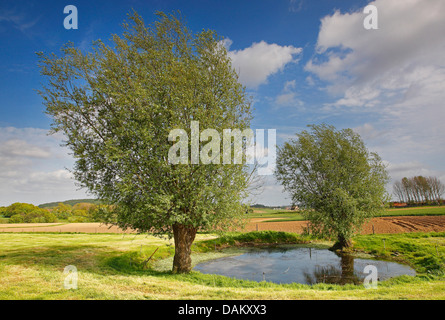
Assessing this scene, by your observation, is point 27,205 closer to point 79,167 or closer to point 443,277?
point 79,167

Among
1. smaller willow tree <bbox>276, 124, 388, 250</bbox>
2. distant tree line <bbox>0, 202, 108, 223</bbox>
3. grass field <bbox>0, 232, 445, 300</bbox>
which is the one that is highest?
smaller willow tree <bbox>276, 124, 388, 250</bbox>

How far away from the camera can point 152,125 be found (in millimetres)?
19203

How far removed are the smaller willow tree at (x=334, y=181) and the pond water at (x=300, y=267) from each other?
186 inches

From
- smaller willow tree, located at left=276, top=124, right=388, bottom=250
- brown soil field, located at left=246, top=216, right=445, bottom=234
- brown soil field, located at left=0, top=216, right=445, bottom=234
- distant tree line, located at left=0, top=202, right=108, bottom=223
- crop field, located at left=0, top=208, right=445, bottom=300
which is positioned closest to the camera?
crop field, located at left=0, top=208, right=445, bottom=300

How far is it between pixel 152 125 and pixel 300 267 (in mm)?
21209

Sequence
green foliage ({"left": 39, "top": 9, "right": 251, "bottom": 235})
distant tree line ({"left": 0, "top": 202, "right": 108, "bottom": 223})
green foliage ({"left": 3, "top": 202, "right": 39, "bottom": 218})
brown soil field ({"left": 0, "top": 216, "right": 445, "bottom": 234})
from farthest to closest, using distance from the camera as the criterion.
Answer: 1. green foliage ({"left": 3, "top": 202, "right": 39, "bottom": 218})
2. distant tree line ({"left": 0, "top": 202, "right": 108, "bottom": 223})
3. brown soil field ({"left": 0, "top": 216, "right": 445, "bottom": 234})
4. green foliage ({"left": 39, "top": 9, "right": 251, "bottom": 235})

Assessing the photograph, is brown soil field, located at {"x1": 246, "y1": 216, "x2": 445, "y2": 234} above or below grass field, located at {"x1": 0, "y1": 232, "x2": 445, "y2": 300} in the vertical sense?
below

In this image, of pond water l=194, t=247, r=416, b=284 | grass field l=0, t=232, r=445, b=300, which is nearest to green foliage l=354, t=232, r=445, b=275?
grass field l=0, t=232, r=445, b=300

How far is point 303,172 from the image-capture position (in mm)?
38188

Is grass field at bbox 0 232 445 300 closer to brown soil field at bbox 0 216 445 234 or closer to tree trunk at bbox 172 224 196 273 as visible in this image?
tree trunk at bbox 172 224 196 273

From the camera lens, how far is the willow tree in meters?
19.4

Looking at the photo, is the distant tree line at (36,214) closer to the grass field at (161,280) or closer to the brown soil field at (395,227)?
the brown soil field at (395,227)

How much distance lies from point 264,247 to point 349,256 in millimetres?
13126

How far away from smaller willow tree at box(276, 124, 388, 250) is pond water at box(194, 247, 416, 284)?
15.5 ft
